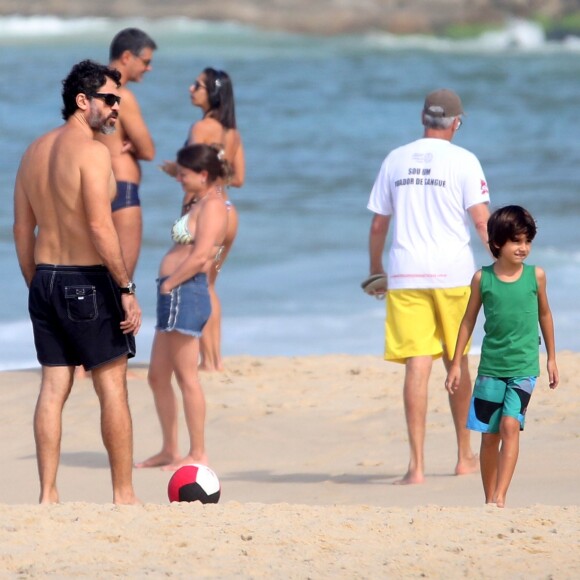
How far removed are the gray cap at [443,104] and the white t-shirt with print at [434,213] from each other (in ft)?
0.53

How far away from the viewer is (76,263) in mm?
5121

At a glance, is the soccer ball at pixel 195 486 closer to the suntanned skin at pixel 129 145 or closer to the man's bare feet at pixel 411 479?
the man's bare feet at pixel 411 479

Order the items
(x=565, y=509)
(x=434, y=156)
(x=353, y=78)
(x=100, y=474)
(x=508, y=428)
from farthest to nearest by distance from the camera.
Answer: (x=353, y=78)
(x=100, y=474)
(x=434, y=156)
(x=508, y=428)
(x=565, y=509)

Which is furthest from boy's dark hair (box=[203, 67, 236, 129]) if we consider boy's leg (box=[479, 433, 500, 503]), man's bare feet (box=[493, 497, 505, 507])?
man's bare feet (box=[493, 497, 505, 507])

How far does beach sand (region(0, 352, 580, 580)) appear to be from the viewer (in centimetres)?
409

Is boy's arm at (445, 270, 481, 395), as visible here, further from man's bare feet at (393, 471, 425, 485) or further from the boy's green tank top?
man's bare feet at (393, 471, 425, 485)

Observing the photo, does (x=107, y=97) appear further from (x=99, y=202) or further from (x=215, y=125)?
(x=215, y=125)

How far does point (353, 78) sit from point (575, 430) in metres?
31.2

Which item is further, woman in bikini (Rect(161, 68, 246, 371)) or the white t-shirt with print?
woman in bikini (Rect(161, 68, 246, 371))

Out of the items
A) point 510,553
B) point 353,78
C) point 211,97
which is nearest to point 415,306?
point 510,553

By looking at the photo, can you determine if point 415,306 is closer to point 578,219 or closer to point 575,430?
point 575,430

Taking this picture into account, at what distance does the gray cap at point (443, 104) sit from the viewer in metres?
6.10

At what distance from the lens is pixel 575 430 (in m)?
6.92

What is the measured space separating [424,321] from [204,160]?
1325 millimetres
